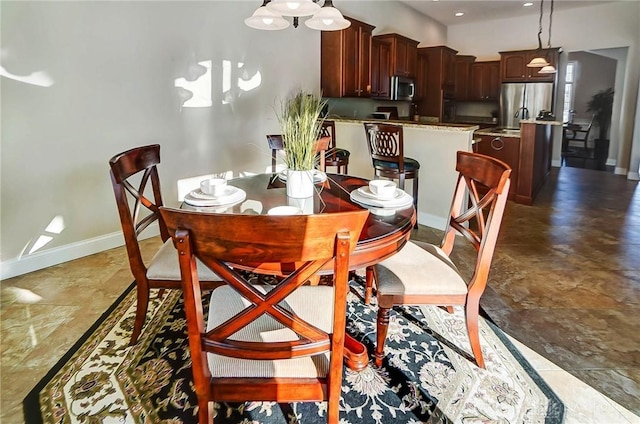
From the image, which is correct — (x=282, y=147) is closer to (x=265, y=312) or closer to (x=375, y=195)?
(x=375, y=195)

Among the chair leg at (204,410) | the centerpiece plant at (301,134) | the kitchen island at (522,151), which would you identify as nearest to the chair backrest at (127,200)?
the centerpiece plant at (301,134)

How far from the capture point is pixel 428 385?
1805 mm

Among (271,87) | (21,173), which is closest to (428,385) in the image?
(21,173)

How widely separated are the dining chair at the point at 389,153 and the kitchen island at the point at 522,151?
181 cm

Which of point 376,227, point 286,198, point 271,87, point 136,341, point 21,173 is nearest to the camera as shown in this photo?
point 376,227

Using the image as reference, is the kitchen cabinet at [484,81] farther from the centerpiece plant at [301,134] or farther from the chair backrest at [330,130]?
the centerpiece plant at [301,134]

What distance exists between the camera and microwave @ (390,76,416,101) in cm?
599

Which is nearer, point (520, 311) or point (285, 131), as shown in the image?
point (285, 131)

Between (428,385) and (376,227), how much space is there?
32.0 inches

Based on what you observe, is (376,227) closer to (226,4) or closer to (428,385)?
(428,385)

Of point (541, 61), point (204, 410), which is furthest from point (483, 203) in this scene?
point (541, 61)

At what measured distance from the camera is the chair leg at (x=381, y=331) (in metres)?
1.84

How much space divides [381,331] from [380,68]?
4.69 meters

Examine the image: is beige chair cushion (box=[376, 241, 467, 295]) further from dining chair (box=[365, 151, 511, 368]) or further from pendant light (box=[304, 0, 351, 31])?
pendant light (box=[304, 0, 351, 31])
